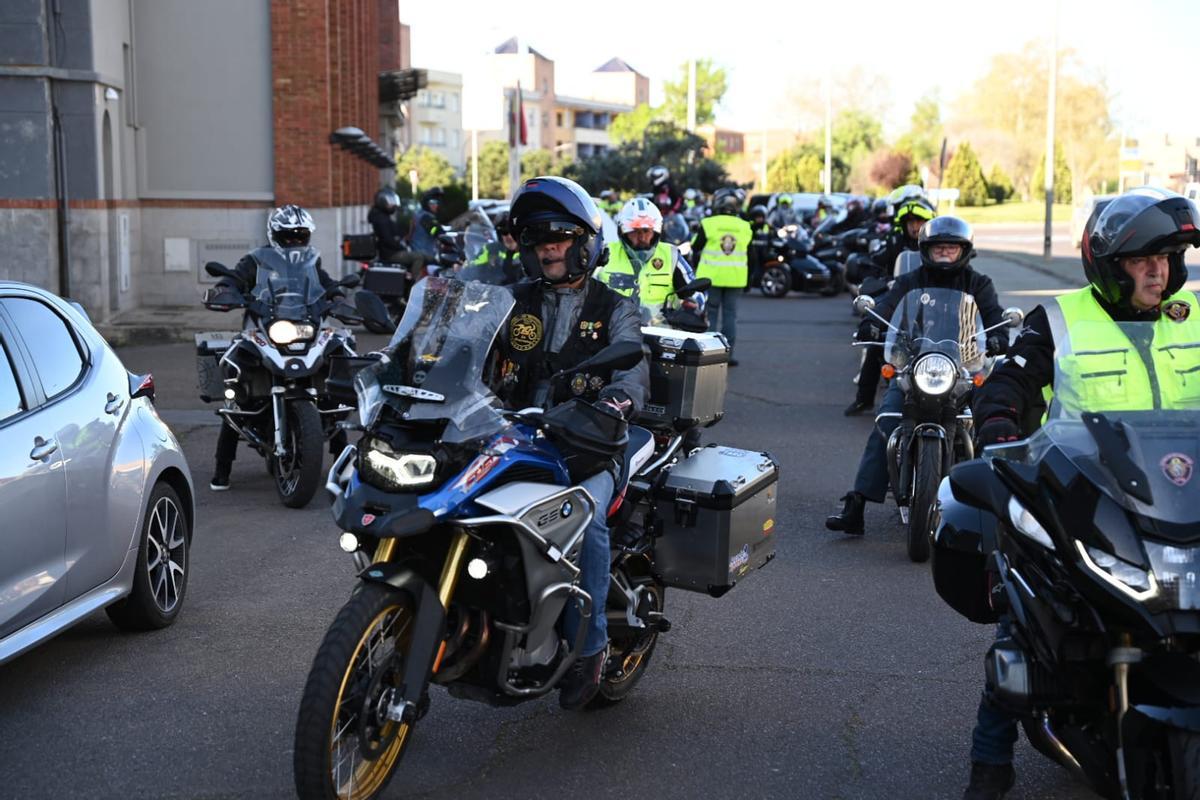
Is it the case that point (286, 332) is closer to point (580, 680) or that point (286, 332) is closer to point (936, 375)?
point (936, 375)

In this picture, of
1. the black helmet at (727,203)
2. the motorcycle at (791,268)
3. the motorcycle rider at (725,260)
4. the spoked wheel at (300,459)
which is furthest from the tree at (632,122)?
the spoked wheel at (300,459)

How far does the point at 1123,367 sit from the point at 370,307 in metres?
2.68

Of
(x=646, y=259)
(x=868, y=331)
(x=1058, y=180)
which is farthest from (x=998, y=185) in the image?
(x=868, y=331)

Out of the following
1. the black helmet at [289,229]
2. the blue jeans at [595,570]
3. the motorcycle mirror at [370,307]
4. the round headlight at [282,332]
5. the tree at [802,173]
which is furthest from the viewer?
the tree at [802,173]

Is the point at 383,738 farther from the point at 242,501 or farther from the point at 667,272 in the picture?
the point at 667,272

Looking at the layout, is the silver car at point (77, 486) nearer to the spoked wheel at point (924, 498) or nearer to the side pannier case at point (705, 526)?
the side pannier case at point (705, 526)

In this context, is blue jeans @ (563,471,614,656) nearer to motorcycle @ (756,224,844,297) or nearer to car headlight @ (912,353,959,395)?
car headlight @ (912,353,959,395)

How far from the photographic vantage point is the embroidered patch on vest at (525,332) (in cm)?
524

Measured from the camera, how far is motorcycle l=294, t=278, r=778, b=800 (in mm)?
4320

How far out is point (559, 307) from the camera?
5.30 m

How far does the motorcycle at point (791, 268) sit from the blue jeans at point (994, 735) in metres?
26.5

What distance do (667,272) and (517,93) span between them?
1888 cm

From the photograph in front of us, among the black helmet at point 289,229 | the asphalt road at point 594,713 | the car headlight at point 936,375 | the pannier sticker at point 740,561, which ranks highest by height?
the black helmet at point 289,229

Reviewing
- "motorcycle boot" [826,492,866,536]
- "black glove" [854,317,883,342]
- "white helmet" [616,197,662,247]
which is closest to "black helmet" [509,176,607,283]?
"motorcycle boot" [826,492,866,536]
